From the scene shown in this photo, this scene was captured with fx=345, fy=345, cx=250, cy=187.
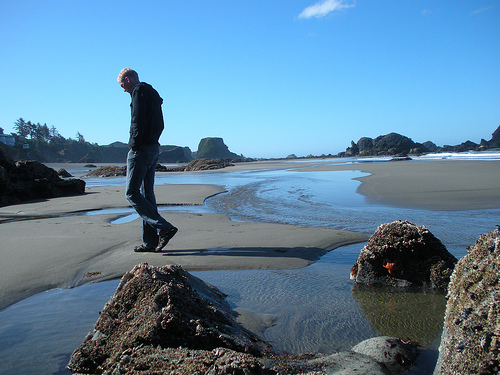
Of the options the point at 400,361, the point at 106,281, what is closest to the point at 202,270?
the point at 106,281

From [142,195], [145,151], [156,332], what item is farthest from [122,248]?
[156,332]

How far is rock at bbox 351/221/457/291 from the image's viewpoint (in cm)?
329

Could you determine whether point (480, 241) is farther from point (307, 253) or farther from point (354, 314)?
point (307, 253)

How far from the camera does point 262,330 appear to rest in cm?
242

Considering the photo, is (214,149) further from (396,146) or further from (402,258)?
(402,258)

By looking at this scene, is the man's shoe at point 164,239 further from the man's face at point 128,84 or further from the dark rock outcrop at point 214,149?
the dark rock outcrop at point 214,149

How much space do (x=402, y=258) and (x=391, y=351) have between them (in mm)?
1485

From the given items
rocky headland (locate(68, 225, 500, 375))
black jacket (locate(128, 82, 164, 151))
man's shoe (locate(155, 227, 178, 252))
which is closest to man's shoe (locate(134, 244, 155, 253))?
man's shoe (locate(155, 227, 178, 252))

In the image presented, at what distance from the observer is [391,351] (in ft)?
6.81

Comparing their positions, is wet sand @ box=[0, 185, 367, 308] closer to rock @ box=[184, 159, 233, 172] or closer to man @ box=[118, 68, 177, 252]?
man @ box=[118, 68, 177, 252]

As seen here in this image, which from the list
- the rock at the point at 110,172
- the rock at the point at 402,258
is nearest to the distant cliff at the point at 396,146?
the rock at the point at 110,172

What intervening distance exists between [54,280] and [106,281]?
0.48 m

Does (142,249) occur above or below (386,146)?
below

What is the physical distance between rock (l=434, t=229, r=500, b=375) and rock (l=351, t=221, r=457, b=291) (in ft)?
5.36
